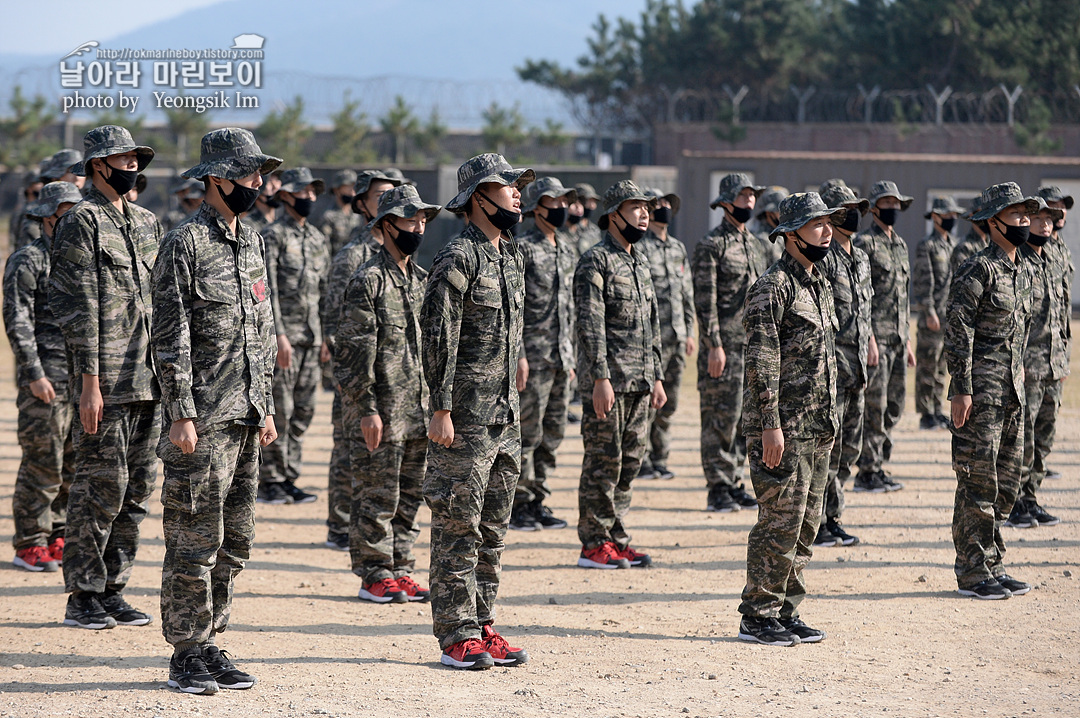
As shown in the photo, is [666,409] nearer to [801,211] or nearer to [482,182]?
[801,211]

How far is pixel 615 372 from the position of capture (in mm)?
7125

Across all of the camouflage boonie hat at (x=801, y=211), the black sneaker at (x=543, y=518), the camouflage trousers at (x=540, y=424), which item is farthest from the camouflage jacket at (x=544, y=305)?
the camouflage boonie hat at (x=801, y=211)

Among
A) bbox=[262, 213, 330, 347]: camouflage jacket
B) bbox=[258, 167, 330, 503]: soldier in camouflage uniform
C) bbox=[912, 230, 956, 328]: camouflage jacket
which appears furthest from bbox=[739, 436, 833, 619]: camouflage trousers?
bbox=[912, 230, 956, 328]: camouflage jacket

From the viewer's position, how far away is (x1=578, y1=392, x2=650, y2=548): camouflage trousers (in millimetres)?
7121

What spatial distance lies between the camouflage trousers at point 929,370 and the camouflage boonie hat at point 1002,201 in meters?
5.06

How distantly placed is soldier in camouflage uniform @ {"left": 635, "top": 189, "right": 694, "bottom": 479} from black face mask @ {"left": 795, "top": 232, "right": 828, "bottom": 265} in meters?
3.25

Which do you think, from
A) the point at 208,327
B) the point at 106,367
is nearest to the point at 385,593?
the point at 106,367

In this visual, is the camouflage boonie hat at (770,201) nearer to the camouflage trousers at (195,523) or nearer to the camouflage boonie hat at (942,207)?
the camouflage boonie hat at (942,207)

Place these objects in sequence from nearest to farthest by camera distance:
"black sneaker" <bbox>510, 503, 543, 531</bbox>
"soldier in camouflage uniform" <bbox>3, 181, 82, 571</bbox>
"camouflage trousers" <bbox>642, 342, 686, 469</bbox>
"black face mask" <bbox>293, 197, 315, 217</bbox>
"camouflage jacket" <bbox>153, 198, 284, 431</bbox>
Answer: "camouflage jacket" <bbox>153, 198, 284, 431</bbox> < "soldier in camouflage uniform" <bbox>3, 181, 82, 571</bbox> < "black sneaker" <bbox>510, 503, 543, 531</bbox> < "black face mask" <bbox>293, 197, 315, 217</bbox> < "camouflage trousers" <bbox>642, 342, 686, 469</bbox>

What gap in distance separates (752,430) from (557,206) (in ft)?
7.75

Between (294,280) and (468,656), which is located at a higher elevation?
(294,280)

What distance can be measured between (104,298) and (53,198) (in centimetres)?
135

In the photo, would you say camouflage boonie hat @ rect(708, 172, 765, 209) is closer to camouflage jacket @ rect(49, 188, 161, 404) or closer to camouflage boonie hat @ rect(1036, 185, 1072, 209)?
camouflage boonie hat @ rect(1036, 185, 1072, 209)

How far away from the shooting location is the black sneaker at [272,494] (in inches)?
353
